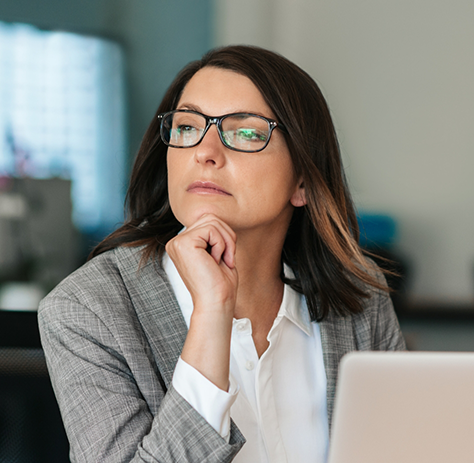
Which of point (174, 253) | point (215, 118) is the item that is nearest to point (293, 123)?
point (215, 118)

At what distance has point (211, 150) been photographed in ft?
3.79

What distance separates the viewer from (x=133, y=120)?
10.1ft

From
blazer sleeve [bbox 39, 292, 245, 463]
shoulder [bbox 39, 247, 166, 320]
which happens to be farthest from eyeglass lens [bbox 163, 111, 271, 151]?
blazer sleeve [bbox 39, 292, 245, 463]

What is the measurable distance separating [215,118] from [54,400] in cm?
68

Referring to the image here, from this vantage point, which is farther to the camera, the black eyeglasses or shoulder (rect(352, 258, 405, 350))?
shoulder (rect(352, 258, 405, 350))

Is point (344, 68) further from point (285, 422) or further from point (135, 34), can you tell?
point (285, 422)

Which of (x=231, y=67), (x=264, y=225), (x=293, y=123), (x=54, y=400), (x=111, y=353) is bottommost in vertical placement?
Answer: (x=54, y=400)

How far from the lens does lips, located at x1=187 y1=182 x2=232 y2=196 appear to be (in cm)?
116

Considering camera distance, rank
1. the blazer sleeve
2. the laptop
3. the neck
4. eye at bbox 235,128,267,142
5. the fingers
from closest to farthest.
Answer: the laptop < the blazer sleeve < the fingers < eye at bbox 235,128,267,142 < the neck

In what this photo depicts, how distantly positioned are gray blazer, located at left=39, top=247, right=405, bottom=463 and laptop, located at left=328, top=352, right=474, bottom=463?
0.40m

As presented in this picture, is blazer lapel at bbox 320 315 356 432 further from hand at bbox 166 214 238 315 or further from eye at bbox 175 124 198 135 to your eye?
eye at bbox 175 124 198 135

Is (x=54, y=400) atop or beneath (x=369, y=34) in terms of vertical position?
beneath

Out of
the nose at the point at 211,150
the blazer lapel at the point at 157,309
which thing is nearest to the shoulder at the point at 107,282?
the blazer lapel at the point at 157,309

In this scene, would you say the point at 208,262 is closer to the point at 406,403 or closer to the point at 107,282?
the point at 107,282
